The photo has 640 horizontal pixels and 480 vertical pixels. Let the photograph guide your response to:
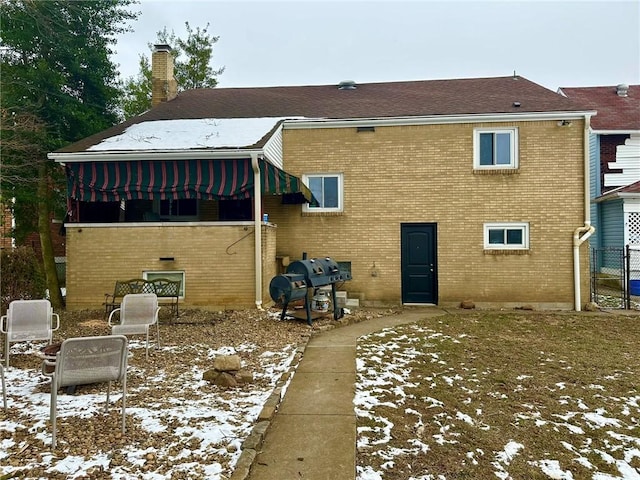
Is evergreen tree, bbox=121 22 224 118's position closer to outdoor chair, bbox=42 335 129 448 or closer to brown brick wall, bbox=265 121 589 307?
brown brick wall, bbox=265 121 589 307

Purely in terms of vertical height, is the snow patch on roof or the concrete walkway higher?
the snow patch on roof

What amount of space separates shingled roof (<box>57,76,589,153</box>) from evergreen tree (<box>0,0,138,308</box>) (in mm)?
1782

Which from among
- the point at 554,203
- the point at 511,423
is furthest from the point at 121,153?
the point at 554,203

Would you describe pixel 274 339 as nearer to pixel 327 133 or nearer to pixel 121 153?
pixel 121 153

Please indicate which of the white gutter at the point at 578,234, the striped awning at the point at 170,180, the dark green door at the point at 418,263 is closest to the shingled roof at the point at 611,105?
the white gutter at the point at 578,234

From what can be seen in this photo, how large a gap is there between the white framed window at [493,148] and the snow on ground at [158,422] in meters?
9.06

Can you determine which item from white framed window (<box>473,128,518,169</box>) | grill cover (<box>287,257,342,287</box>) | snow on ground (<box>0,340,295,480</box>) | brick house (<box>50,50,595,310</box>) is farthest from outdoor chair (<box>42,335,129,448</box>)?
white framed window (<box>473,128,518,169</box>)

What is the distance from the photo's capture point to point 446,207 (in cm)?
1215

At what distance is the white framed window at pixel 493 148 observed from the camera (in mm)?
12078

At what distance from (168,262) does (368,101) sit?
8376 millimetres

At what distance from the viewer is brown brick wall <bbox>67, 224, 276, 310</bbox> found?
10.2 meters

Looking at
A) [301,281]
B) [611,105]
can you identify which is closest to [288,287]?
[301,281]

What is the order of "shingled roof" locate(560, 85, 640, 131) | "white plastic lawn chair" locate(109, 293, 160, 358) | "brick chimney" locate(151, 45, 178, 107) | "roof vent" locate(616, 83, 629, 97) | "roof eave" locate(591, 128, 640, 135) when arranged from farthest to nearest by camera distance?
"roof vent" locate(616, 83, 629, 97) → "shingled roof" locate(560, 85, 640, 131) → "roof eave" locate(591, 128, 640, 135) → "brick chimney" locate(151, 45, 178, 107) → "white plastic lawn chair" locate(109, 293, 160, 358)

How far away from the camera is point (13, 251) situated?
9.30m
